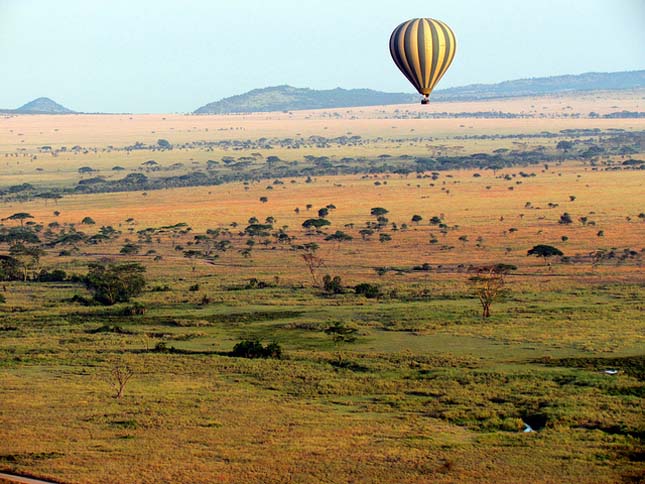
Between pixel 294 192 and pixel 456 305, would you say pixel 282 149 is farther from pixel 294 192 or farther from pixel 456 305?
pixel 456 305

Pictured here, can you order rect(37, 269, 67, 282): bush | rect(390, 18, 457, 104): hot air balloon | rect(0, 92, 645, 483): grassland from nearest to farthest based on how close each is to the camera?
rect(0, 92, 645, 483): grassland < rect(390, 18, 457, 104): hot air balloon < rect(37, 269, 67, 282): bush

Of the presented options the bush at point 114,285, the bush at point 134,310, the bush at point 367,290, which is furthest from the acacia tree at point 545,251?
the bush at point 134,310

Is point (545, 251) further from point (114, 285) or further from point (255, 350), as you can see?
point (255, 350)

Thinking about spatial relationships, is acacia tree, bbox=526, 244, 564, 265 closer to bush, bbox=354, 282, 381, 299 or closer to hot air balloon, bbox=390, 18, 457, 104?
bush, bbox=354, 282, 381, 299

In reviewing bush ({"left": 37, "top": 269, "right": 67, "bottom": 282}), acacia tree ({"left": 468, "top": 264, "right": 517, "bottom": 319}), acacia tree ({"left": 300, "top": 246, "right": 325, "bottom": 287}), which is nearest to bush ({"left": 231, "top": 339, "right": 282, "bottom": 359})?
acacia tree ({"left": 468, "top": 264, "right": 517, "bottom": 319})

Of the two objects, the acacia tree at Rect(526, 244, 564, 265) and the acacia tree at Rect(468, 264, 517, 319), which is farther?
the acacia tree at Rect(526, 244, 564, 265)

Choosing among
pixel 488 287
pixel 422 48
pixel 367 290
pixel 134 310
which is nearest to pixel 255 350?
pixel 134 310
